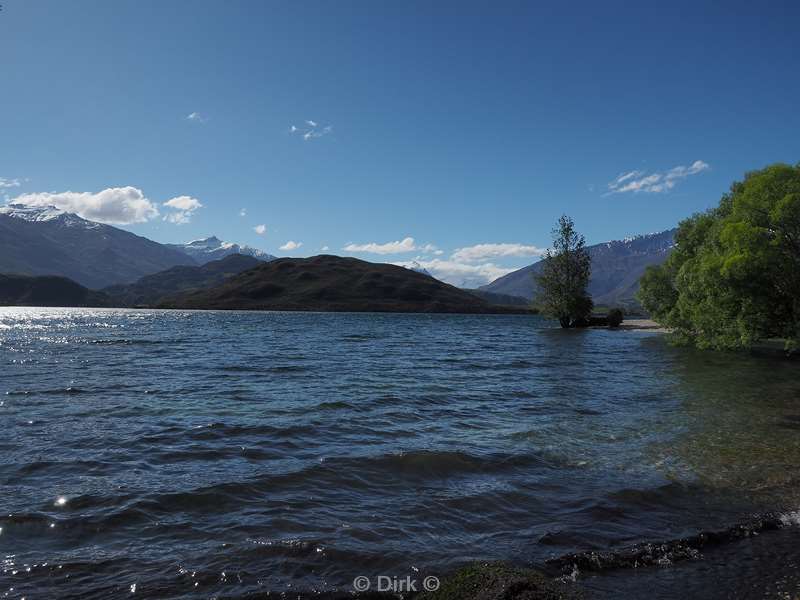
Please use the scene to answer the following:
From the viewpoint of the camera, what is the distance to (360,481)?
12.2 meters

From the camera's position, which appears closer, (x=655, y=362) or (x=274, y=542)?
(x=274, y=542)

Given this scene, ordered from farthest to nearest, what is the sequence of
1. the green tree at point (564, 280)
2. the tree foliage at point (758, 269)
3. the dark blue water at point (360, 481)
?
the green tree at point (564, 280)
the tree foliage at point (758, 269)
the dark blue water at point (360, 481)

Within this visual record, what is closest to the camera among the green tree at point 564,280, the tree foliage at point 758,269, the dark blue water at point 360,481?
the dark blue water at point 360,481

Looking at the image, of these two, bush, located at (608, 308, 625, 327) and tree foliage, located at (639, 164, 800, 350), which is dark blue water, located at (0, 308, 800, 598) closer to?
tree foliage, located at (639, 164, 800, 350)

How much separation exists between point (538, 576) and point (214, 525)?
6.14 metres

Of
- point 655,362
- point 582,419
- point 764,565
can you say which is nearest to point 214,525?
point 764,565

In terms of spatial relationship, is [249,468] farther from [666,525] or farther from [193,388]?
[193,388]

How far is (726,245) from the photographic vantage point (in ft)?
134

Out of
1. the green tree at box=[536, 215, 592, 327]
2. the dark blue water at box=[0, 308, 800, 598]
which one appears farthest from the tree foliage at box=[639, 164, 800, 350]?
the green tree at box=[536, 215, 592, 327]

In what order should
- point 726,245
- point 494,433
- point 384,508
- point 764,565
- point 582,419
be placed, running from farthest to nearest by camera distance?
point 726,245 < point 582,419 < point 494,433 < point 384,508 < point 764,565

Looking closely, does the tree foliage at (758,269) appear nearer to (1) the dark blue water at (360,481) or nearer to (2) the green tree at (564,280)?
(1) the dark blue water at (360,481)

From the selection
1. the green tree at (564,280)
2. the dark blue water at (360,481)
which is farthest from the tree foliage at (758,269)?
the green tree at (564,280)

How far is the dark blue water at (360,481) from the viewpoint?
25.9 feet

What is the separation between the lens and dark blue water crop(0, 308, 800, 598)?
7902 mm
